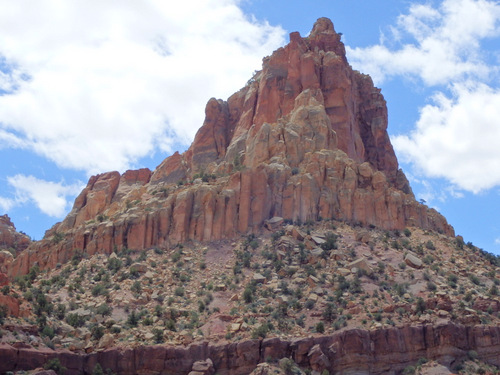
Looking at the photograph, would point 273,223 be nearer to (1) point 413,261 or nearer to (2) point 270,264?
(2) point 270,264

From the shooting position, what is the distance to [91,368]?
68.1 m

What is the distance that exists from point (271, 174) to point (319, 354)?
1125 inches

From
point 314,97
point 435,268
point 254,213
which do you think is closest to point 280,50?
point 314,97

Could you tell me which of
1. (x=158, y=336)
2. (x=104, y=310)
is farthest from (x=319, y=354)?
(x=104, y=310)

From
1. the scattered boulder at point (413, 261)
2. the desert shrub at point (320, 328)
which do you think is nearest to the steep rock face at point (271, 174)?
the scattered boulder at point (413, 261)

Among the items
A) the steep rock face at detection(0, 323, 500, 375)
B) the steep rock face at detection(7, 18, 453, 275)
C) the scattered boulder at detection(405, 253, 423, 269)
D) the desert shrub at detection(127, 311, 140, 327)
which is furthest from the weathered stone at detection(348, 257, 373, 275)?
the desert shrub at detection(127, 311, 140, 327)

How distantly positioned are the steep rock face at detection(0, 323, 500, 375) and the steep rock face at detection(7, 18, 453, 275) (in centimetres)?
2167

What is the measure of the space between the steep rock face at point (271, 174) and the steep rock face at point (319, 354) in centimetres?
2167

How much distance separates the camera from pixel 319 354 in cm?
6894

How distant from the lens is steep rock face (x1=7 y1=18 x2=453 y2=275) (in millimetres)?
90812

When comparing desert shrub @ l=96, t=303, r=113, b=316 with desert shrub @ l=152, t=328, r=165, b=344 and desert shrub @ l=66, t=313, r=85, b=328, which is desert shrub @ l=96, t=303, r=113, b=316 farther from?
desert shrub @ l=152, t=328, r=165, b=344

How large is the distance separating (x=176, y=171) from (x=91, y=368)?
4799 centimetres

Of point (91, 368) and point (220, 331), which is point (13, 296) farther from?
point (220, 331)

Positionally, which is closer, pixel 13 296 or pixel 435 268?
pixel 13 296
